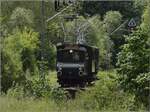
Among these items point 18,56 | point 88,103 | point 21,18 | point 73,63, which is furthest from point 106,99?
point 21,18

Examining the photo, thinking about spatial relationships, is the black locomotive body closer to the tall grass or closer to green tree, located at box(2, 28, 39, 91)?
green tree, located at box(2, 28, 39, 91)

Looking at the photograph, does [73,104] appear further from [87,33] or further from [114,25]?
[114,25]

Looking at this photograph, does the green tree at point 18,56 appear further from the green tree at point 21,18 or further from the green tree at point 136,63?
the green tree at point 136,63

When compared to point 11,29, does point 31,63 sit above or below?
below

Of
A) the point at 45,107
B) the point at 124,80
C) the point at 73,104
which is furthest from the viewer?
the point at 124,80

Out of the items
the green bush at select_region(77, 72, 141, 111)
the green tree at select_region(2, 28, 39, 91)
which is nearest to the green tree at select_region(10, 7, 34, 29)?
the green tree at select_region(2, 28, 39, 91)

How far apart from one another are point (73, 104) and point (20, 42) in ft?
91.6

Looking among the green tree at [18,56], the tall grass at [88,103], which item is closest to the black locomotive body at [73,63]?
the green tree at [18,56]

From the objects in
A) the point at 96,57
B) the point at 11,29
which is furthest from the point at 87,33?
the point at 96,57

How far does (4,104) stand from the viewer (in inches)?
476

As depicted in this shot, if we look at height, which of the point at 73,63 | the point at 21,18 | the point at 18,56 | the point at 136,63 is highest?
the point at 21,18

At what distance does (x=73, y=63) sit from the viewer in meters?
28.1

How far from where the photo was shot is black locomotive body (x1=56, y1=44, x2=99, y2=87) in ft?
91.1

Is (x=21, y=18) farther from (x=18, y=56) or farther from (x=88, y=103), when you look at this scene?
(x=88, y=103)
